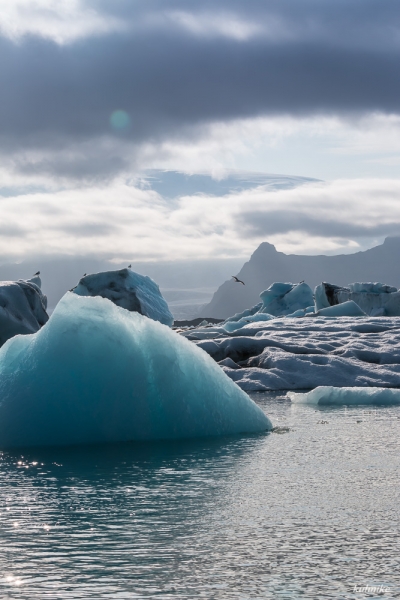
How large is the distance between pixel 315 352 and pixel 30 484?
14.1 m

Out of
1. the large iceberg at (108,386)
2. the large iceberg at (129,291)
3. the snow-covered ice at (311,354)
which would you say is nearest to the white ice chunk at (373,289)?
the snow-covered ice at (311,354)

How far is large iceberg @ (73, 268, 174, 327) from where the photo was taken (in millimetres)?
28312

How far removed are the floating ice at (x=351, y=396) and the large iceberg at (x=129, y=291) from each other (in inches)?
588

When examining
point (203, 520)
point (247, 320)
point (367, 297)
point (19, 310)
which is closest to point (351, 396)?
point (203, 520)

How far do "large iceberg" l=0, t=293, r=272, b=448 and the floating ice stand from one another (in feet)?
14.0

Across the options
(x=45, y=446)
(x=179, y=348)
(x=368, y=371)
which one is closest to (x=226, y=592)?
(x=45, y=446)

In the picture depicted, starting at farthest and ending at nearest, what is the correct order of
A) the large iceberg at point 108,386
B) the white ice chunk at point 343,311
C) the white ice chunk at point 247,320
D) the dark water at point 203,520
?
the white ice chunk at point 247,320
the white ice chunk at point 343,311
the large iceberg at point 108,386
the dark water at point 203,520

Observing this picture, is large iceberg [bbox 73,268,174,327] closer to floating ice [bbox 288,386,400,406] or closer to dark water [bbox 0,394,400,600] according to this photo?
floating ice [bbox 288,386,400,406]

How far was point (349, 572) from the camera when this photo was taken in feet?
13.4

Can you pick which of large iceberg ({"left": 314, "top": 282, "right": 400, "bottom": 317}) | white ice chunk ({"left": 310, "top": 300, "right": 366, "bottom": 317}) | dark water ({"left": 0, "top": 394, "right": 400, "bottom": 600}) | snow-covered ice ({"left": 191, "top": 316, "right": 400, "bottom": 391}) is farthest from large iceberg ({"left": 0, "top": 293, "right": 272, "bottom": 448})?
large iceberg ({"left": 314, "top": 282, "right": 400, "bottom": 317})

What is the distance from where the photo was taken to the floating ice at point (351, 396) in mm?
13625

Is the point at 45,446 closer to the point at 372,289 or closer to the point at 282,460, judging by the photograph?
the point at 282,460

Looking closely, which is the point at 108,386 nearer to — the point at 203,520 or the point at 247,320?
the point at 203,520

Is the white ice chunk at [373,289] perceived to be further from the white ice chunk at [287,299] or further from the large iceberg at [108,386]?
the large iceberg at [108,386]
